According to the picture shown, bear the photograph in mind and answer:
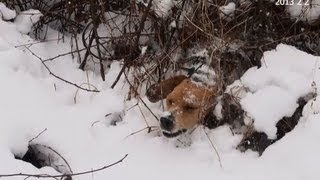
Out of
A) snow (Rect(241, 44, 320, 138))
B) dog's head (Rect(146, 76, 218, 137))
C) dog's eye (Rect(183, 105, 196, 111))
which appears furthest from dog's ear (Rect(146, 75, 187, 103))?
snow (Rect(241, 44, 320, 138))

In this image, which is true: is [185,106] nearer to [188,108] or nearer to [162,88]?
[188,108]

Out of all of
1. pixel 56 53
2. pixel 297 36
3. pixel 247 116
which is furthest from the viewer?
pixel 56 53

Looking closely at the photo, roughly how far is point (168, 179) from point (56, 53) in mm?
1374

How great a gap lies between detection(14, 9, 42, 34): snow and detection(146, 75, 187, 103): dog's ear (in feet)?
3.42

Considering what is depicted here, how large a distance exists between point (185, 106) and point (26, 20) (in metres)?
1.38

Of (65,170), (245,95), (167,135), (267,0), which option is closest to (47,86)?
(65,170)

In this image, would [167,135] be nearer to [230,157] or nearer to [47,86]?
[230,157]

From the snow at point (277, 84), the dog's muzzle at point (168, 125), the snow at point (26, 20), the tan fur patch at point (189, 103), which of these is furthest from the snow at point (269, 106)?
the snow at point (26, 20)

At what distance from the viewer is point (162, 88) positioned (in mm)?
3217

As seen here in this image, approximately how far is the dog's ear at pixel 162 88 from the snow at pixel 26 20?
1.04 m

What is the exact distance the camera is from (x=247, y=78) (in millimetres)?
3141
